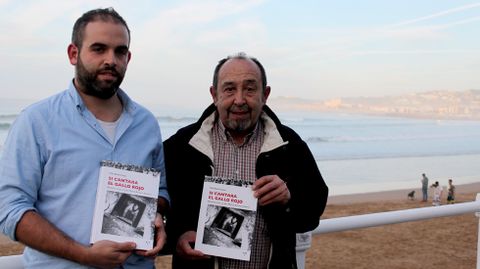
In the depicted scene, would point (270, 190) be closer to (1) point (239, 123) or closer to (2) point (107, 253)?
(1) point (239, 123)

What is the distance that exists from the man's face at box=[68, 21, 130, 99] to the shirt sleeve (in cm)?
26

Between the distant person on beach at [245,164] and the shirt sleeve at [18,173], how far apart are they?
2.17 feet

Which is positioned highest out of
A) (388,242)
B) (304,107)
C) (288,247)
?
(304,107)

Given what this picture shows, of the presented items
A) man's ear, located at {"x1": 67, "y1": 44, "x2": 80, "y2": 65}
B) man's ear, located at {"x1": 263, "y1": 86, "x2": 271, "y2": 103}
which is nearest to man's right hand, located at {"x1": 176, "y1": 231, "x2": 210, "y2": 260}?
man's ear, located at {"x1": 263, "y1": 86, "x2": 271, "y2": 103}

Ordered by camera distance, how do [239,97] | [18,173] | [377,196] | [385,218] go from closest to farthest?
[18,173] → [239,97] → [385,218] → [377,196]

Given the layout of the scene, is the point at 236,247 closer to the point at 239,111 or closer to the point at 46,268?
the point at 239,111

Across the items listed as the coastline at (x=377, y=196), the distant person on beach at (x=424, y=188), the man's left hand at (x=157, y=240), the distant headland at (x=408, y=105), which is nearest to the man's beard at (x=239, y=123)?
the man's left hand at (x=157, y=240)

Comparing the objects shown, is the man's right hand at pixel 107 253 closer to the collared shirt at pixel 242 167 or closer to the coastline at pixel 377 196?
the collared shirt at pixel 242 167

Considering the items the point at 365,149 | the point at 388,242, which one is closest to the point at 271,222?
the point at 388,242

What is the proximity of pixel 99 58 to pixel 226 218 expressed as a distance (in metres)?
0.81

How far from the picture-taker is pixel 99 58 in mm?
2070

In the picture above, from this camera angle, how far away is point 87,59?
6.81ft

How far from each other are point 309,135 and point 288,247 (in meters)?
49.5

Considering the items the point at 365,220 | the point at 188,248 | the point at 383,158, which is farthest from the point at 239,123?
the point at 383,158
